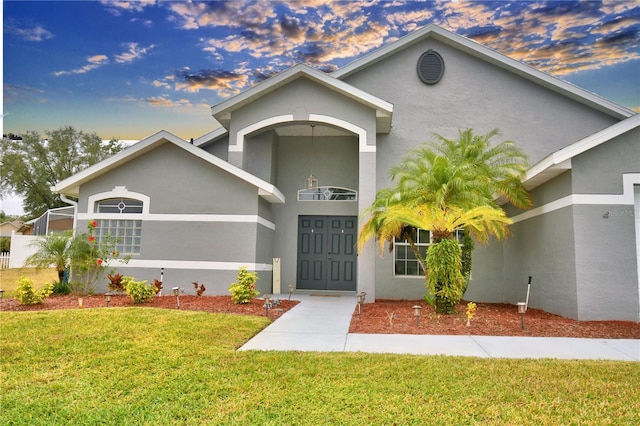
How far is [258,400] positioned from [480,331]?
17.1 feet

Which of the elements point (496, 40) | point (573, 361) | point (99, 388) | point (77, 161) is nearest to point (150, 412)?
point (99, 388)

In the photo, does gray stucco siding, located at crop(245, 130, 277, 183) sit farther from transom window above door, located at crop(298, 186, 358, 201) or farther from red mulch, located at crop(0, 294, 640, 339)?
red mulch, located at crop(0, 294, 640, 339)

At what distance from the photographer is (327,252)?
49.2 feet

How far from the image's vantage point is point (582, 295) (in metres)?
9.29

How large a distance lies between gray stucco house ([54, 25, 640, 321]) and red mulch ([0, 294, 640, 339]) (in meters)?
0.74

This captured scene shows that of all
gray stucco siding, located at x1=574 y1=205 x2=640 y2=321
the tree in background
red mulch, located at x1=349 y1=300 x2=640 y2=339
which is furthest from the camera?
the tree in background

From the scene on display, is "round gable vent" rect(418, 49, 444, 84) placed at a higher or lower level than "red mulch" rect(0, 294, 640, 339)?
higher

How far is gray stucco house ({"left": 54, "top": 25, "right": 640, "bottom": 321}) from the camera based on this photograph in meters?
10.3

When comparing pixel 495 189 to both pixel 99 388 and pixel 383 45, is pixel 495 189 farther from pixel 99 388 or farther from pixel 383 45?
pixel 99 388

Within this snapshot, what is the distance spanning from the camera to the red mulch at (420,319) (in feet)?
27.4

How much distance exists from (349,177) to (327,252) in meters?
2.61

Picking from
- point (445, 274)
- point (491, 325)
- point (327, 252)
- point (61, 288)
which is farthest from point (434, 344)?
point (61, 288)

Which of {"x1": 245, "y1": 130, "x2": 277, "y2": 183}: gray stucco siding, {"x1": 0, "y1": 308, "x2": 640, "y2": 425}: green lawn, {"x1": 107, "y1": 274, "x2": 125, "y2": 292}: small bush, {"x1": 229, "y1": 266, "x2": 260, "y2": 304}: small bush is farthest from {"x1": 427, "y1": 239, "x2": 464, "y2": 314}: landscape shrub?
{"x1": 107, "y1": 274, "x2": 125, "y2": 292}: small bush

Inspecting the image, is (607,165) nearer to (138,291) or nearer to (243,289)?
(243,289)
